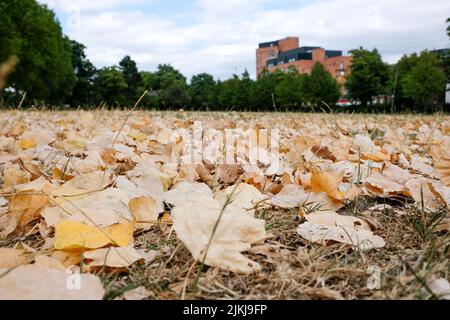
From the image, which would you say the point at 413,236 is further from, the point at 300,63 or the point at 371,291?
the point at 300,63

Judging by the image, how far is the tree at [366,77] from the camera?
31.9m

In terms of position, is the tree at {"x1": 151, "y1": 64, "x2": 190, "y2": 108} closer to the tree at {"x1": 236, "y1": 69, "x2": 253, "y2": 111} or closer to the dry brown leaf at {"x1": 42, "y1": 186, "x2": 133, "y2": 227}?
the tree at {"x1": 236, "y1": 69, "x2": 253, "y2": 111}

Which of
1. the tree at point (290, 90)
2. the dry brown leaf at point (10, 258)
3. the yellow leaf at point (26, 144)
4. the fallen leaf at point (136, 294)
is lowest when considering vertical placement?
the fallen leaf at point (136, 294)

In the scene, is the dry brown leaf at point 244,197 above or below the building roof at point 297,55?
below

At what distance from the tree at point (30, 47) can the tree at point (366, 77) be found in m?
21.8

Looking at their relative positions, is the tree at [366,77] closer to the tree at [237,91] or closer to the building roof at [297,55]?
the tree at [237,91]

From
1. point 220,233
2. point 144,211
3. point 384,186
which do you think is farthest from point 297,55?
point 220,233

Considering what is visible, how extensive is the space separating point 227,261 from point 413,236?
469 millimetres

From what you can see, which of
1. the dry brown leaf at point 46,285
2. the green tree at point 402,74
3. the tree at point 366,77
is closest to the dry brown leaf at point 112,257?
the dry brown leaf at point 46,285

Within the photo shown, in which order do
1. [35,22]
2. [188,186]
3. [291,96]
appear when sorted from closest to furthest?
1. [188,186]
2. [35,22]
3. [291,96]

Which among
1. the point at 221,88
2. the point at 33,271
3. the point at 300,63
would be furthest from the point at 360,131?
the point at 300,63

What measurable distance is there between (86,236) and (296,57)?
2936 inches

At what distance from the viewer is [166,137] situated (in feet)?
7.79

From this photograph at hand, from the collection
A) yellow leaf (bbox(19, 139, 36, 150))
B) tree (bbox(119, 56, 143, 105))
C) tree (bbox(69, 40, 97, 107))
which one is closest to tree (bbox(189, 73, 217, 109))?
tree (bbox(119, 56, 143, 105))
